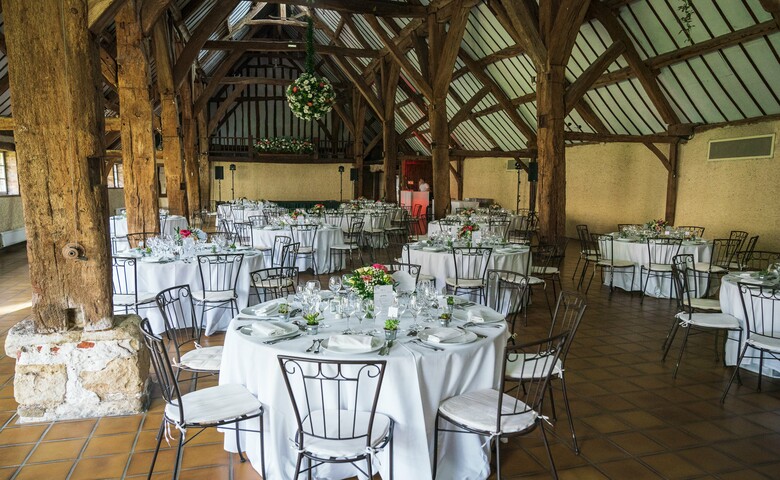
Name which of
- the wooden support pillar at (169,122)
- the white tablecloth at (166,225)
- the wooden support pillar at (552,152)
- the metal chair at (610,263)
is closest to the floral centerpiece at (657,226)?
the metal chair at (610,263)

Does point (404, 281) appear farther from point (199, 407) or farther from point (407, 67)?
point (407, 67)

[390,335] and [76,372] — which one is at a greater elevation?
[390,335]

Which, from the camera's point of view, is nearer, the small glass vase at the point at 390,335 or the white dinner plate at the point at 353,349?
the white dinner plate at the point at 353,349

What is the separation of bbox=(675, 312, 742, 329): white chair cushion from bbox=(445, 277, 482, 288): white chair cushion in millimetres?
1977

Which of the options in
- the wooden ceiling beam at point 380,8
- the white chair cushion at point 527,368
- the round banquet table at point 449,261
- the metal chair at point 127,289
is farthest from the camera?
the wooden ceiling beam at point 380,8

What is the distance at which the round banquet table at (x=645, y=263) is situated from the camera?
730 centimetres

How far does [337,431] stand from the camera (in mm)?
2387

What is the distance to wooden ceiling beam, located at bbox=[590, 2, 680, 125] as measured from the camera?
9594 millimetres

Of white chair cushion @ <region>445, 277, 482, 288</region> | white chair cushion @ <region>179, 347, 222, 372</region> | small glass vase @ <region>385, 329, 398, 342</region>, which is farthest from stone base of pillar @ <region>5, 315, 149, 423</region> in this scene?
white chair cushion @ <region>445, 277, 482, 288</region>

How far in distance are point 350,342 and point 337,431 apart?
1.64 feet

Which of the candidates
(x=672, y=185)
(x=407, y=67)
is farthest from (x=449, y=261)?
(x=672, y=185)

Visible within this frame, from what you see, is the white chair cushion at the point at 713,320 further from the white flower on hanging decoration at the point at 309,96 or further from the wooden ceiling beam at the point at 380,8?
the wooden ceiling beam at the point at 380,8

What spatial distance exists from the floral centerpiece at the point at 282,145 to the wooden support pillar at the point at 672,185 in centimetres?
1432

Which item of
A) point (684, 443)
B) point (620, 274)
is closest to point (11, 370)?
point (684, 443)
